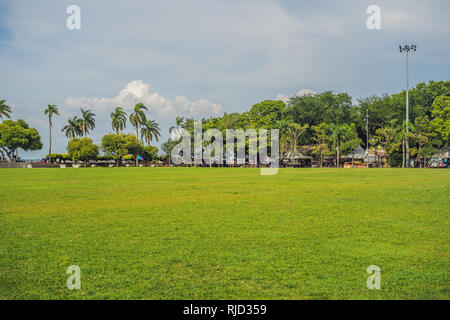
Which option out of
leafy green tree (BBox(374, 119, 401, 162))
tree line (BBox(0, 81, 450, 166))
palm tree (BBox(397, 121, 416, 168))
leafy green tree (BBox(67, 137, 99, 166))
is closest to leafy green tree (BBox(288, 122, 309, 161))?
tree line (BBox(0, 81, 450, 166))

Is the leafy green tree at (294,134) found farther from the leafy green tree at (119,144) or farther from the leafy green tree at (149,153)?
the leafy green tree at (149,153)

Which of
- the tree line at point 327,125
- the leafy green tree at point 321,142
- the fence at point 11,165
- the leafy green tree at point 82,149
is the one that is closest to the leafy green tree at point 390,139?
the tree line at point 327,125

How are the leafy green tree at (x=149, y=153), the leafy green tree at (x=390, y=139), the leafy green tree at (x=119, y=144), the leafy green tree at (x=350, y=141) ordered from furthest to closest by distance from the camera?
1. the leafy green tree at (x=149, y=153)
2. the leafy green tree at (x=119, y=144)
3. the leafy green tree at (x=350, y=141)
4. the leafy green tree at (x=390, y=139)

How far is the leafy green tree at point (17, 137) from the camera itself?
75.1m

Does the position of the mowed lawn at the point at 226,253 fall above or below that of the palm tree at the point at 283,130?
below

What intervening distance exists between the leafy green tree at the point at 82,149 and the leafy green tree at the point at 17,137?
8418 millimetres

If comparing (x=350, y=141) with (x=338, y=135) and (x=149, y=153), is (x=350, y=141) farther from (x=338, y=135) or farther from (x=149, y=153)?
(x=149, y=153)

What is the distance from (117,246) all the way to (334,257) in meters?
3.60

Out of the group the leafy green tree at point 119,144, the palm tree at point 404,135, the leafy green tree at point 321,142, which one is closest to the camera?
the palm tree at point 404,135

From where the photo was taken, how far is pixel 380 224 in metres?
8.21

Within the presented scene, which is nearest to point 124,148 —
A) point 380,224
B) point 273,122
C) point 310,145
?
point 273,122

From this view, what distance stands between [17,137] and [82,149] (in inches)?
528

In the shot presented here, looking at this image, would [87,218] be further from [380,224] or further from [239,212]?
[380,224]

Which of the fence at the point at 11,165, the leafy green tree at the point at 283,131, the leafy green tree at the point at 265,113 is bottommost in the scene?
the fence at the point at 11,165
